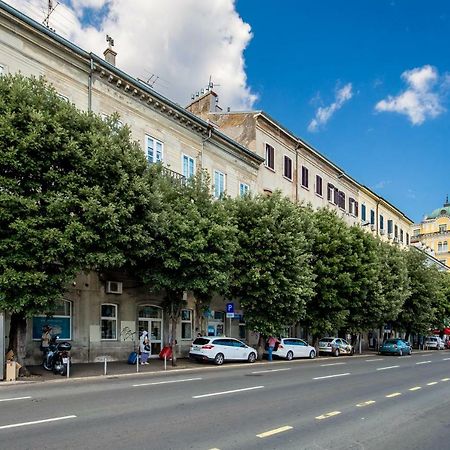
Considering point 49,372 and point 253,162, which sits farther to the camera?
point 253,162

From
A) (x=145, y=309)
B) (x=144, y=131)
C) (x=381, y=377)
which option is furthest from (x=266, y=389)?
(x=144, y=131)

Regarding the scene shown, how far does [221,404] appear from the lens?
38.2ft

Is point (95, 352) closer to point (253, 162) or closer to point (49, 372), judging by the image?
point (49, 372)

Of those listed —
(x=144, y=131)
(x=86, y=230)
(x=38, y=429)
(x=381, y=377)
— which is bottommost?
(x=381, y=377)

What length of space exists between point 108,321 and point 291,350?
12024 millimetres

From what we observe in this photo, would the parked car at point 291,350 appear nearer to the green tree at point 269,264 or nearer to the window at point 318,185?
the green tree at point 269,264

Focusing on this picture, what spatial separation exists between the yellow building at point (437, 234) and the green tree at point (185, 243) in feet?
285

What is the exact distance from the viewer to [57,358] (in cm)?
1784

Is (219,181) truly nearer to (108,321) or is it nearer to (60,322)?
(108,321)

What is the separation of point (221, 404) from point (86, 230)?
290 inches

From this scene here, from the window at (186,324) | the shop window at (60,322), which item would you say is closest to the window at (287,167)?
the window at (186,324)

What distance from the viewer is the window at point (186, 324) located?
28203 mm

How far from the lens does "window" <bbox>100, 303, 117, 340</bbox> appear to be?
23328 mm

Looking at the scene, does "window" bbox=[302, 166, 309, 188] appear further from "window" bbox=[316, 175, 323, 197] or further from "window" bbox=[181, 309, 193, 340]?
"window" bbox=[181, 309, 193, 340]
